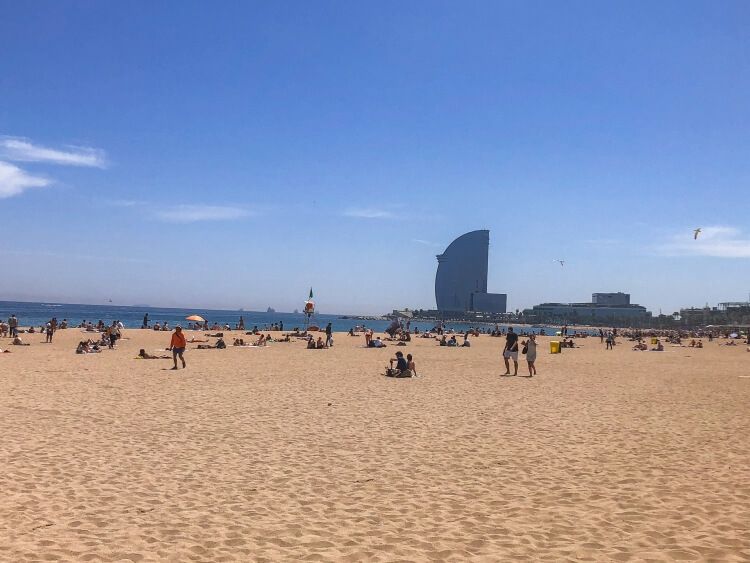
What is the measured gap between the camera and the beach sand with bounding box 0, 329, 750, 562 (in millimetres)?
5047

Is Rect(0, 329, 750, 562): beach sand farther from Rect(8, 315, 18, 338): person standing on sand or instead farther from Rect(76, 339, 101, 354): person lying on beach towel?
Rect(8, 315, 18, 338): person standing on sand

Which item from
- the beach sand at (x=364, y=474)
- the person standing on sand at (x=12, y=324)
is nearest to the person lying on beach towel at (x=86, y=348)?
the person standing on sand at (x=12, y=324)

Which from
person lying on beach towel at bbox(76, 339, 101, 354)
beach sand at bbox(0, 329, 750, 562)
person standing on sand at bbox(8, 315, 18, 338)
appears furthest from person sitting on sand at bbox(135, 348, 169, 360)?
person standing on sand at bbox(8, 315, 18, 338)

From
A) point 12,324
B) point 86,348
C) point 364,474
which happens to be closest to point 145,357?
point 86,348

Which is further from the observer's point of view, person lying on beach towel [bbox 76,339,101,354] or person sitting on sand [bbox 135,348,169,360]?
person lying on beach towel [bbox 76,339,101,354]

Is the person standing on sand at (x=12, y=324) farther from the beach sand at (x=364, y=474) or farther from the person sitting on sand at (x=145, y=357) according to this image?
the beach sand at (x=364, y=474)

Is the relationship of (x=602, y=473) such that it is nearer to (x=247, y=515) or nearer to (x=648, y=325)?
(x=247, y=515)

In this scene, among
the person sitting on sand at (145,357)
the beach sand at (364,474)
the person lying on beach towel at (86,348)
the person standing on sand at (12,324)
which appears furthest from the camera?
the person standing on sand at (12,324)

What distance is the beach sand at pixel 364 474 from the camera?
5047mm

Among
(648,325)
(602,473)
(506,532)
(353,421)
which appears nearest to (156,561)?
(506,532)

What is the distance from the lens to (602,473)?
24.6 feet

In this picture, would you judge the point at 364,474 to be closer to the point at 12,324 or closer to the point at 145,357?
the point at 145,357

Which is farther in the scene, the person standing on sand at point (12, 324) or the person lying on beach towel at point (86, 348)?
the person standing on sand at point (12, 324)

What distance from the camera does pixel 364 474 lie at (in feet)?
23.9
